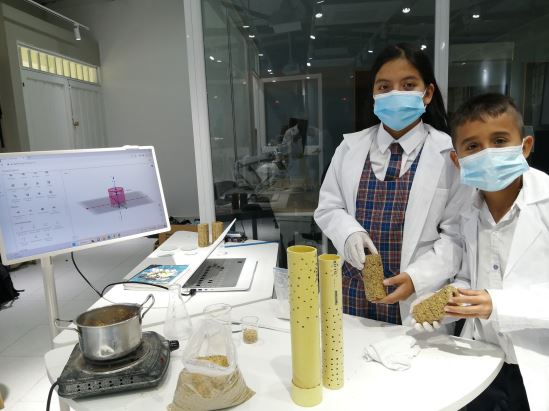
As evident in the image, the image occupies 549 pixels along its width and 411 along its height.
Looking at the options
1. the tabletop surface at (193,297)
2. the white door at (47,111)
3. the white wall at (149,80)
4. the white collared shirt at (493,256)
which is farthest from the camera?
the white wall at (149,80)

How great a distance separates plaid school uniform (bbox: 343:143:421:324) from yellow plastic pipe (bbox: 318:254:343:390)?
21.3 inches

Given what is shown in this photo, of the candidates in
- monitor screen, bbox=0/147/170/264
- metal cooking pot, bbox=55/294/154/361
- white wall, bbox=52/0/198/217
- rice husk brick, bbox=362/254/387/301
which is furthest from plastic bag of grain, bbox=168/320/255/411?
white wall, bbox=52/0/198/217

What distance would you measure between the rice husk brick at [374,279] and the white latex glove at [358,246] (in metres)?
0.06

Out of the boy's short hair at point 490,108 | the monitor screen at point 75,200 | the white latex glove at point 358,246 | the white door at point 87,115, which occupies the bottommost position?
the white latex glove at point 358,246

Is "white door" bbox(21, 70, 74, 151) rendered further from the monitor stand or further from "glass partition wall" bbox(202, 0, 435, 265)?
the monitor stand

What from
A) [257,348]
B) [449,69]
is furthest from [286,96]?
[257,348]

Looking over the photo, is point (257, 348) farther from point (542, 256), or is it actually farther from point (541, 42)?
point (541, 42)

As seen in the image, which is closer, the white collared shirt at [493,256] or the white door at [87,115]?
the white collared shirt at [493,256]

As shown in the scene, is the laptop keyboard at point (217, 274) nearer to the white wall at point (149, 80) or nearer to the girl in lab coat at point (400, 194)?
the girl in lab coat at point (400, 194)

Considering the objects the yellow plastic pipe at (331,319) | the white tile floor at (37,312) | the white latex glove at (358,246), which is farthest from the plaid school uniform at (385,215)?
the white tile floor at (37,312)

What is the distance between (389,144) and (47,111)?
518 centimetres

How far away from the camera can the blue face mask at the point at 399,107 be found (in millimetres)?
1407

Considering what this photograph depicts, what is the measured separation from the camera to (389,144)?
1.47 meters

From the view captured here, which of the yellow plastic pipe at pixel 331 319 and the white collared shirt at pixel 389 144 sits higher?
the white collared shirt at pixel 389 144
